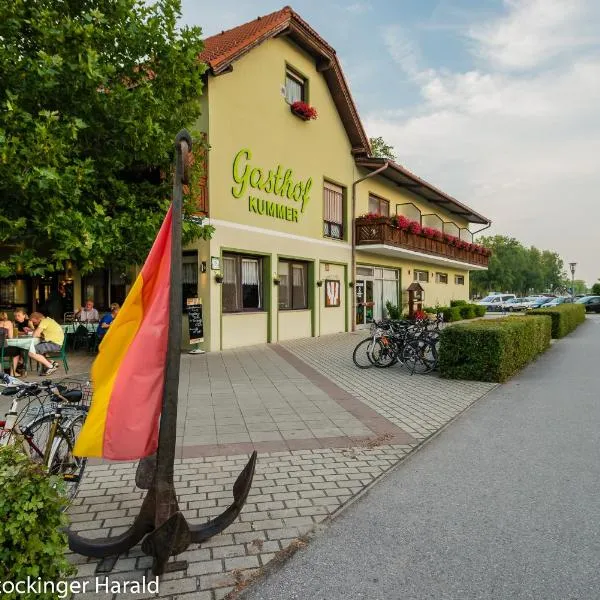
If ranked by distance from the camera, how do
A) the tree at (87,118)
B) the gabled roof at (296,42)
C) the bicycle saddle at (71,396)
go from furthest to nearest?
the gabled roof at (296,42) → the tree at (87,118) → the bicycle saddle at (71,396)

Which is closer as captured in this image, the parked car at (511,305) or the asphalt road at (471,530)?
the asphalt road at (471,530)

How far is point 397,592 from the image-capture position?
2578 millimetres

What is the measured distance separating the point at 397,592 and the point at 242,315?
37.3ft

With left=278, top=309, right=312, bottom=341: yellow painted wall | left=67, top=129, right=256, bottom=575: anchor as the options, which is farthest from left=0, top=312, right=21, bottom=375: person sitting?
left=278, top=309, right=312, bottom=341: yellow painted wall

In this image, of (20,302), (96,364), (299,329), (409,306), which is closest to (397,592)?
(96,364)

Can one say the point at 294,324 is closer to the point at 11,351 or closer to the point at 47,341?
the point at 47,341

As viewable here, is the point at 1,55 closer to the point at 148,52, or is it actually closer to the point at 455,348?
the point at 148,52

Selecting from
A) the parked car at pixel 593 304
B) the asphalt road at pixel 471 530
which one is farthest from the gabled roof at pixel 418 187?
the parked car at pixel 593 304

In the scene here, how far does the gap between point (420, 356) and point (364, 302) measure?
33.9ft

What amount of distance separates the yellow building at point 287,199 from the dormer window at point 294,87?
4cm

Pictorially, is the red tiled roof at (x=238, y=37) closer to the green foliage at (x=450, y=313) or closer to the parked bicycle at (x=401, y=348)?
the parked bicycle at (x=401, y=348)

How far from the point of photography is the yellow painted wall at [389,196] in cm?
1983

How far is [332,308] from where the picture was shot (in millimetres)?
17953

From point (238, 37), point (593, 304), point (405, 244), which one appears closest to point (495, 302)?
point (593, 304)
